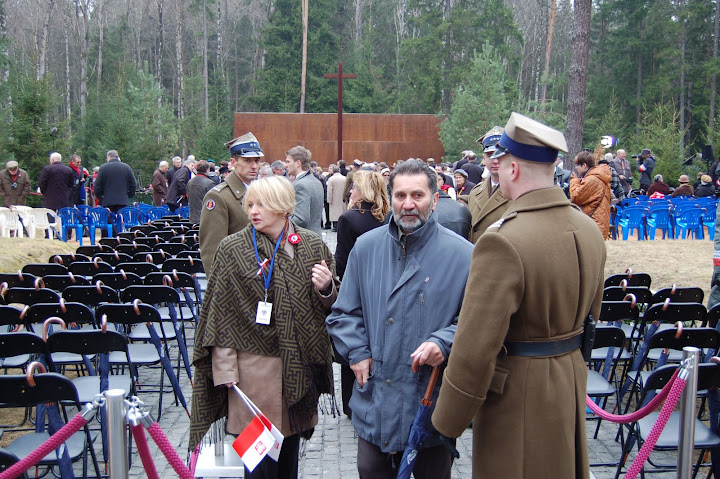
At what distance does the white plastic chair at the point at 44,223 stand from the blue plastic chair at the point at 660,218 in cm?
1288

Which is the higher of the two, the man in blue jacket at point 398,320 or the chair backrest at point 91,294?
the man in blue jacket at point 398,320

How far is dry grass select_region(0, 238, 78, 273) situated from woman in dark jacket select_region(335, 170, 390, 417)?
20.0ft

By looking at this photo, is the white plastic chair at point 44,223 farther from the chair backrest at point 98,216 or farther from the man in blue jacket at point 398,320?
the man in blue jacket at point 398,320

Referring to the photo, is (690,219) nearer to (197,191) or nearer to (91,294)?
(197,191)

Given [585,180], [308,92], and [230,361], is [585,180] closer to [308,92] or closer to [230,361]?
[230,361]

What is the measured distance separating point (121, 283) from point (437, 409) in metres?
4.99

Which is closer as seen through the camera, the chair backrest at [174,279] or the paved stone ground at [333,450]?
the paved stone ground at [333,450]

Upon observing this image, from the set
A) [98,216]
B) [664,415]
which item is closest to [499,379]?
[664,415]

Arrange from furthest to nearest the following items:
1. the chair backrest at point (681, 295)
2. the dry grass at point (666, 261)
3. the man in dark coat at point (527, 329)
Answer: the dry grass at point (666, 261)
the chair backrest at point (681, 295)
the man in dark coat at point (527, 329)

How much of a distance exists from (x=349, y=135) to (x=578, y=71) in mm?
19943

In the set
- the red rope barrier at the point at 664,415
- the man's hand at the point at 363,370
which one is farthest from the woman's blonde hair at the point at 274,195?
the red rope barrier at the point at 664,415

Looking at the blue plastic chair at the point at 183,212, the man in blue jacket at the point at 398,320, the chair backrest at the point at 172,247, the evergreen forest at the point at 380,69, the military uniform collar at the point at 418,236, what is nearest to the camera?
the man in blue jacket at the point at 398,320

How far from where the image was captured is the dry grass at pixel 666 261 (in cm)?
920

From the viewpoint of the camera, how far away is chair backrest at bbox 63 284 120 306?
6086mm
